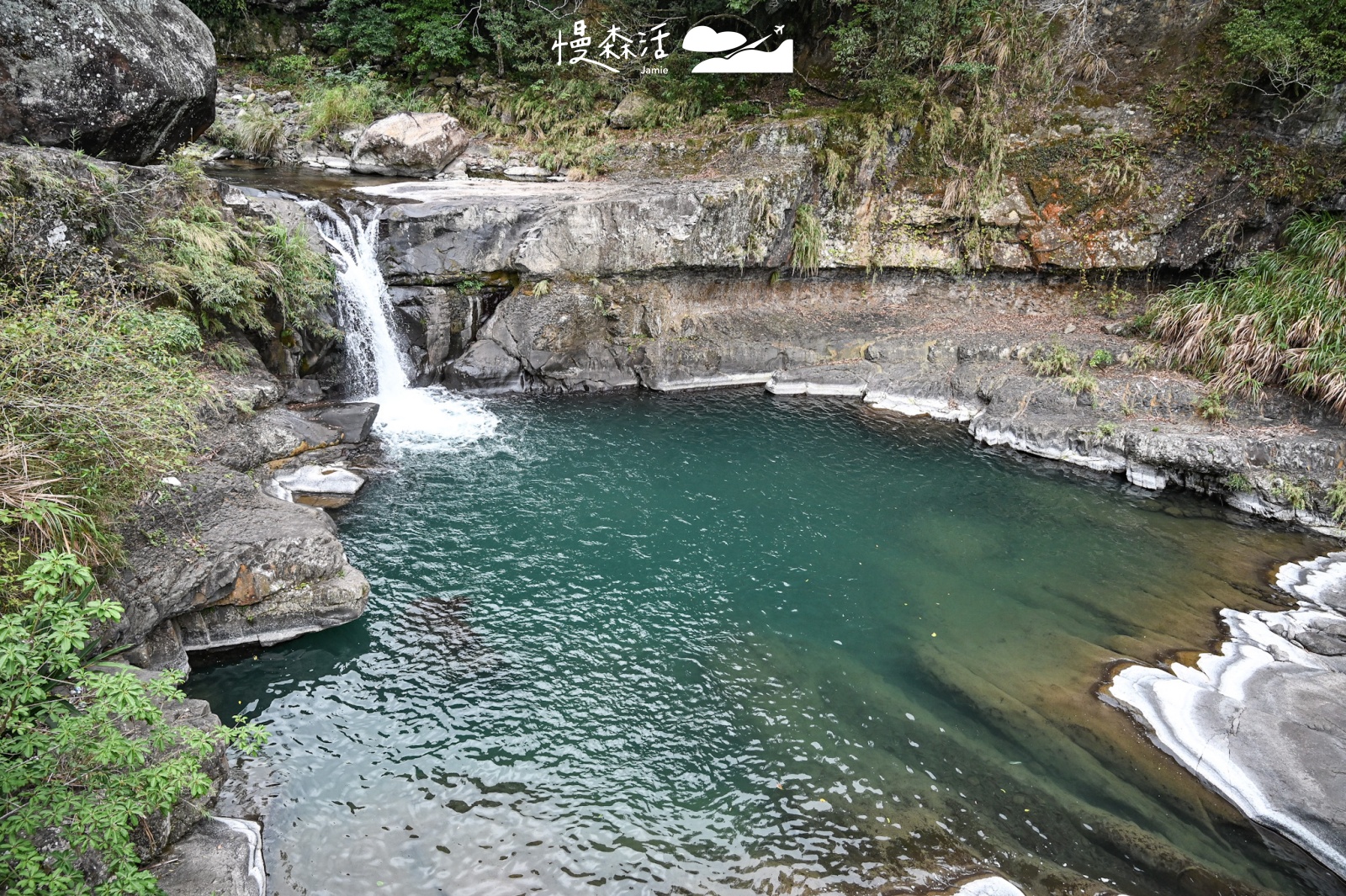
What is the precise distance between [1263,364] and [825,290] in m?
8.45

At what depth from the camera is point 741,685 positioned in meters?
7.77

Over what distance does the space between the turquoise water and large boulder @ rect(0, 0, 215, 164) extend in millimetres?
5890

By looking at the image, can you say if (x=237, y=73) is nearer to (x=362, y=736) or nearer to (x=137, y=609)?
(x=137, y=609)

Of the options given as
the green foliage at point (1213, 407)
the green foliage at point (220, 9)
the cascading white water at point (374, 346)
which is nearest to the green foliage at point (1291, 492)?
the green foliage at point (1213, 407)

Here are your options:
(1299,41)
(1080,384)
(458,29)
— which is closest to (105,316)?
(1080,384)

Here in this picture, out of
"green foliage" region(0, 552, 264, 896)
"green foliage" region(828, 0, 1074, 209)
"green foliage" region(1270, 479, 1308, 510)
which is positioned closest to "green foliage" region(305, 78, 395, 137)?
"green foliage" region(828, 0, 1074, 209)

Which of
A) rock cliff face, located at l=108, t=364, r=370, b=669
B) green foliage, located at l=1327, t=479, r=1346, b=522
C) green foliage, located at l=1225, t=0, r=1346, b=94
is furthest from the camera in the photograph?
green foliage, located at l=1225, t=0, r=1346, b=94

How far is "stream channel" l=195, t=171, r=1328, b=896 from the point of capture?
19.4 ft

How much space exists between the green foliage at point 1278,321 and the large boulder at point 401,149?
17011mm

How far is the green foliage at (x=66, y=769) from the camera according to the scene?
12.2ft

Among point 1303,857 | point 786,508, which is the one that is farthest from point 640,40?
point 1303,857

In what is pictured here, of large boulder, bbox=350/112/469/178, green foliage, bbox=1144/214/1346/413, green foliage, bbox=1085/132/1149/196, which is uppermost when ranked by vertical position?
large boulder, bbox=350/112/469/178

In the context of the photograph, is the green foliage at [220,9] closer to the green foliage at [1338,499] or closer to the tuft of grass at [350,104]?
the tuft of grass at [350,104]

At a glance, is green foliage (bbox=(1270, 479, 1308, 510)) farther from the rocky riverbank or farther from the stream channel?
the rocky riverbank
